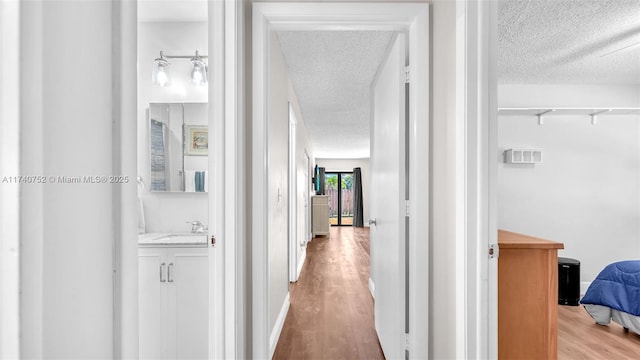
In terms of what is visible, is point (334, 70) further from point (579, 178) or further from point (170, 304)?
point (579, 178)

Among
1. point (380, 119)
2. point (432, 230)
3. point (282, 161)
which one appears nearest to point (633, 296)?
point (432, 230)

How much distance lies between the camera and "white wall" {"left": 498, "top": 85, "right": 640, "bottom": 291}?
13.4ft

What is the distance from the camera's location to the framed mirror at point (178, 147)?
102 inches

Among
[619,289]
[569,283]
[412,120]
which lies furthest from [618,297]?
[412,120]

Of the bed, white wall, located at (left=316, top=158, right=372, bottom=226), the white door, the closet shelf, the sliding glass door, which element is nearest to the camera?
the white door

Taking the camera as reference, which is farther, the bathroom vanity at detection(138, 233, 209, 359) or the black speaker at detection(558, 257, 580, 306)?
the black speaker at detection(558, 257, 580, 306)

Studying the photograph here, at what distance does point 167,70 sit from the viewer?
2600mm

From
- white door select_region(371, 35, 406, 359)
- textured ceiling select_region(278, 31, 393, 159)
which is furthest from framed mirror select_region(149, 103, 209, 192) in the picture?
white door select_region(371, 35, 406, 359)

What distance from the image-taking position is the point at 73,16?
377 mm

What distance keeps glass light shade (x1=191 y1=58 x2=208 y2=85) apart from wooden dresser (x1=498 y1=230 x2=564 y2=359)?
7.52 ft

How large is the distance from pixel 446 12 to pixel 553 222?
358 cm

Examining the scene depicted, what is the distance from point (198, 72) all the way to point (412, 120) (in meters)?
1.70
